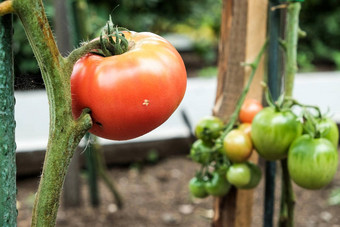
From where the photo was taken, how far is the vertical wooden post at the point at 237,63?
1.28 meters

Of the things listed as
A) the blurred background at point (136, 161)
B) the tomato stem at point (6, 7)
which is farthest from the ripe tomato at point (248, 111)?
the tomato stem at point (6, 7)

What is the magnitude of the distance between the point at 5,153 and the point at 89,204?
1.92 meters

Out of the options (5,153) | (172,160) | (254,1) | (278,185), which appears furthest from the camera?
(172,160)

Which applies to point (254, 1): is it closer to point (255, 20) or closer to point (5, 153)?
point (255, 20)

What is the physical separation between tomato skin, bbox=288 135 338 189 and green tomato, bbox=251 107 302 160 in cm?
2

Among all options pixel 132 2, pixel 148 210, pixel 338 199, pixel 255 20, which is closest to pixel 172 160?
pixel 148 210

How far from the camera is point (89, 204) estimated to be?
94.1 inches

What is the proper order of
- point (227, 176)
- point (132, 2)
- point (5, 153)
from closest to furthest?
point (5, 153)
point (227, 176)
point (132, 2)

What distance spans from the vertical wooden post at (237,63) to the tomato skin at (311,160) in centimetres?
32

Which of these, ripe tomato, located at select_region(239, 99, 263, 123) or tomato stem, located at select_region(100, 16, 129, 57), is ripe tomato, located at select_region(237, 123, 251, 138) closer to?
ripe tomato, located at select_region(239, 99, 263, 123)

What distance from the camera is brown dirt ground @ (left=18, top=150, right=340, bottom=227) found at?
2252 millimetres

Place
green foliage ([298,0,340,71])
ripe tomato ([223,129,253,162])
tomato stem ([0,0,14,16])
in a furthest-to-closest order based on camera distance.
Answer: green foliage ([298,0,340,71])
ripe tomato ([223,129,253,162])
tomato stem ([0,0,14,16])

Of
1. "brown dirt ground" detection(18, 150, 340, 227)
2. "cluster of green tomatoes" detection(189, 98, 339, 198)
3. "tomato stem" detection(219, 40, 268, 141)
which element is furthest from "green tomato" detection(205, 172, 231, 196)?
"brown dirt ground" detection(18, 150, 340, 227)

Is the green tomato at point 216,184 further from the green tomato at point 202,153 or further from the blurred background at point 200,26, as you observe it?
the blurred background at point 200,26
